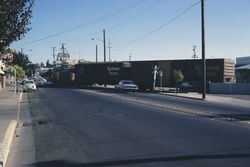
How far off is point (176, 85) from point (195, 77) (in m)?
2.49

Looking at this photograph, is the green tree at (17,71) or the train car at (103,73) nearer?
the train car at (103,73)

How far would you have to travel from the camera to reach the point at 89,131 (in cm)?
1783

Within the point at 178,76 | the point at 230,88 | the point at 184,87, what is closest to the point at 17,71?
the point at 184,87

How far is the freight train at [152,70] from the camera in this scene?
2410 inches

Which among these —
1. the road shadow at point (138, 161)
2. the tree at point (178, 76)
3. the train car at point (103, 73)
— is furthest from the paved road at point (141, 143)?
the train car at point (103, 73)

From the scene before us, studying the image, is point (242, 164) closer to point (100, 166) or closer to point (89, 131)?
point (100, 166)

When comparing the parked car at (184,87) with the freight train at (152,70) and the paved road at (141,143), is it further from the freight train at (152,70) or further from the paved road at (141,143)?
the paved road at (141,143)

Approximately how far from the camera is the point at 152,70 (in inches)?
2569

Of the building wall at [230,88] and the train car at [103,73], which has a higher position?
the train car at [103,73]

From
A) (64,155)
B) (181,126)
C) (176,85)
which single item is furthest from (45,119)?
(176,85)

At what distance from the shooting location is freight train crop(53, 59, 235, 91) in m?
61.2

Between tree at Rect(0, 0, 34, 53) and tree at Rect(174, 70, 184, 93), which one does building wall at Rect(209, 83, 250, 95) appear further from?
tree at Rect(0, 0, 34, 53)

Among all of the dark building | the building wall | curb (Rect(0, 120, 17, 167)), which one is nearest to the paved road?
curb (Rect(0, 120, 17, 167))

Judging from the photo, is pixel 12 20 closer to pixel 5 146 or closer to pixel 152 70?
pixel 5 146
